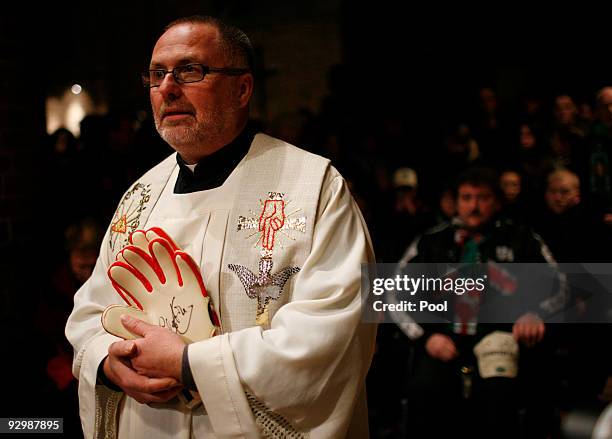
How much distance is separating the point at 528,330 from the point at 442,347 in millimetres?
405

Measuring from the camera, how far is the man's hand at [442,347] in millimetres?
3617

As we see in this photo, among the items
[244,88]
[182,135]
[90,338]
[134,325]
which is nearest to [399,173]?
[244,88]

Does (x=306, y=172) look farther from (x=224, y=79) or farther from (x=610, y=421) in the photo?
(x=610, y=421)

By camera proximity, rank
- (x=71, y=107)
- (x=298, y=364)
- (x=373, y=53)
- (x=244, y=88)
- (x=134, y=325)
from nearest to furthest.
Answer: (x=298, y=364) → (x=134, y=325) → (x=244, y=88) → (x=71, y=107) → (x=373, y=53)

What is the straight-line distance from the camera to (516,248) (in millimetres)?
3680

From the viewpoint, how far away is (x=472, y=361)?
3629 mm

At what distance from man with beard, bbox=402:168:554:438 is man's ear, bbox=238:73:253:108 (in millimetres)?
1720

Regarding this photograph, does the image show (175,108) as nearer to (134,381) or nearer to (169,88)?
(169,88)

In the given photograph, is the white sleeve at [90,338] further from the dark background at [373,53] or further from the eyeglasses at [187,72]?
the dark background at [373,53]

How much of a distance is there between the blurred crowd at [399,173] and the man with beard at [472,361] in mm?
237

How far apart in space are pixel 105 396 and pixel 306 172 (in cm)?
86

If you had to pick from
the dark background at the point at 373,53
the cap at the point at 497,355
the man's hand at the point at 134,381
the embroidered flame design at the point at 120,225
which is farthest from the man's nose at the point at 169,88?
the dark background at the point at 373,53

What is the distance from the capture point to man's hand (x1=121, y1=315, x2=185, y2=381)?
194cm

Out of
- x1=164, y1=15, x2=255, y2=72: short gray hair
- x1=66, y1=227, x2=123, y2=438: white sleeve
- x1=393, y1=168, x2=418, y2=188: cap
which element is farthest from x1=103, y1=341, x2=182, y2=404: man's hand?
x1=393, y1=168, x2=418, y2=188: cap
